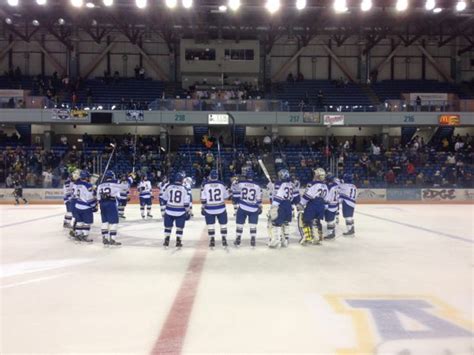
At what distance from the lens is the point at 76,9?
2786 centimetres

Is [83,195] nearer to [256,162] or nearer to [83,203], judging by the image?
[83,203]

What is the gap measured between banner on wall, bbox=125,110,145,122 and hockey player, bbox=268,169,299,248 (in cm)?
1846

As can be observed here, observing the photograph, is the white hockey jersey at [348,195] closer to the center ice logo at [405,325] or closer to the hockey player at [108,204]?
the hockey player at [108,204]

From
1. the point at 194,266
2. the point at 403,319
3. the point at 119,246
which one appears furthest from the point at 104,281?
the point at 403,319

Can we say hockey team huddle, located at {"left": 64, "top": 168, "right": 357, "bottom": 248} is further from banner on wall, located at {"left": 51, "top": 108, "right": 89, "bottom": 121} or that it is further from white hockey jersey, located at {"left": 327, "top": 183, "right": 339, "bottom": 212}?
banner on wall, located at {"left": 51, "top": 108, "right": 89, "bottom": 121}

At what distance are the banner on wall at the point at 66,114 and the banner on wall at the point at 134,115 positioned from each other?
2.37 m

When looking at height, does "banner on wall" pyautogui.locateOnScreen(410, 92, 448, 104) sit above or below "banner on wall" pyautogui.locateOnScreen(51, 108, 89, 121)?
above

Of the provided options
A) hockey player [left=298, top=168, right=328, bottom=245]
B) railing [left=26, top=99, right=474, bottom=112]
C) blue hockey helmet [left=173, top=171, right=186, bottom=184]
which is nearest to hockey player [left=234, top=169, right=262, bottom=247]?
hockey player [left=298, top=168, right=328, bottom=245]

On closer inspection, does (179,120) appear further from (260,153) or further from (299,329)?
(299,329)

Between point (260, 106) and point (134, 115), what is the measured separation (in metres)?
7.45

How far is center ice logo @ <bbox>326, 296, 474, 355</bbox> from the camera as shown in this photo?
384 centimetres

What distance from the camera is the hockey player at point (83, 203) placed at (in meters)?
9.44

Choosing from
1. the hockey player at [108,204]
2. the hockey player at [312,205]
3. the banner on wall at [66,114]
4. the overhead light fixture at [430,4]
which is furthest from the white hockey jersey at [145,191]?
the overhead light fixture at [430,4]

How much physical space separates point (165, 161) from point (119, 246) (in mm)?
14907
